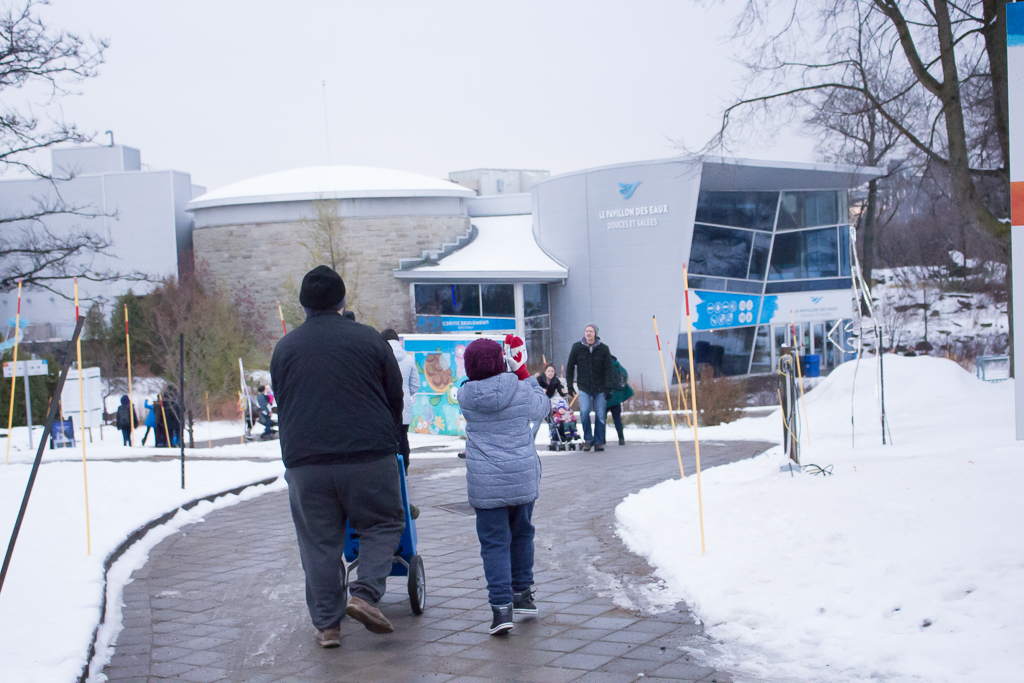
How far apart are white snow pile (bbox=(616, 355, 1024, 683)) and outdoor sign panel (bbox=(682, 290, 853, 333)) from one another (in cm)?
2914

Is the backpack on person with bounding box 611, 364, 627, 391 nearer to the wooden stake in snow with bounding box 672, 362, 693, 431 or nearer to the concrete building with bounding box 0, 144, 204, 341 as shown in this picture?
the wooden stake in snow with bounding box 672, 362, 693, 431

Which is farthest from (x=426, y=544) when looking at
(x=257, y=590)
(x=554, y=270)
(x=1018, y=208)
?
(x=554, y=270)

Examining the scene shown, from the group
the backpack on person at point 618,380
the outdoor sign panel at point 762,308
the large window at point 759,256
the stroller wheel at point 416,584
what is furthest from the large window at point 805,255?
the stroller wheel at point 416,584

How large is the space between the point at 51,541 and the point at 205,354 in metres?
28.9

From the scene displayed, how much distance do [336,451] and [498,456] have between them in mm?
887

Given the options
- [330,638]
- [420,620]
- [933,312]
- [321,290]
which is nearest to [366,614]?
[330,638]

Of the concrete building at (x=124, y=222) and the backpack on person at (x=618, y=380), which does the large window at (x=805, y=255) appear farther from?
the concrete building at (x=124, y=222)

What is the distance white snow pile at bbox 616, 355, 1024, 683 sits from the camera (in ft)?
13.9

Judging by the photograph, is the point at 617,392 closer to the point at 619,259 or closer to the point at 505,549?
the point at 505,549

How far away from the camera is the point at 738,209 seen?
123ft

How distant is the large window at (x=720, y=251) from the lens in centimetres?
3697

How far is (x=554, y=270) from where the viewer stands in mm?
39250

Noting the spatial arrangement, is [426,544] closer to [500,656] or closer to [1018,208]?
[500,656]

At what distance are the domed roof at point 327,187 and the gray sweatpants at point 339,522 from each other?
139ft
